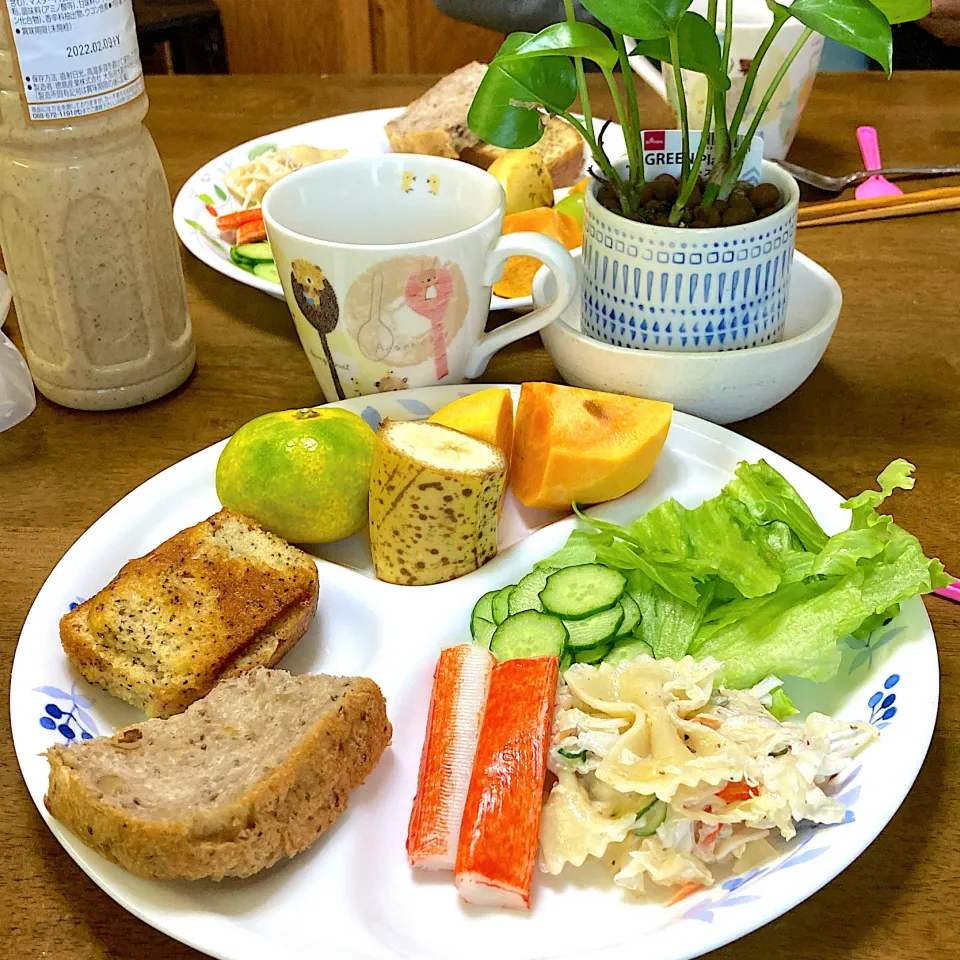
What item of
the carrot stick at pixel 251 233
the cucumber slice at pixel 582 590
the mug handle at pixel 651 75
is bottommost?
the cucumber slice at pixel 582 590

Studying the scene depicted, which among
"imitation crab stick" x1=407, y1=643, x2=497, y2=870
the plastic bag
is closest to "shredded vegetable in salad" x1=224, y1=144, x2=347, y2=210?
the plastic bag

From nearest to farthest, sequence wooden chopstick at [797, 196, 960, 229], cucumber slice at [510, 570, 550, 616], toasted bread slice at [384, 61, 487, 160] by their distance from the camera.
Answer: cucumber slice at [510, 570, 550, 616] → wooden chopstick at [797, 196, 960, 229] → toasted bread slice at [384, 61, 487, 160]

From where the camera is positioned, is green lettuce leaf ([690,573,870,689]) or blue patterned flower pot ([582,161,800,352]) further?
blue patterned flower pot ([582,161,800,352])

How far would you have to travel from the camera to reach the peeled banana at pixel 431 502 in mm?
1071

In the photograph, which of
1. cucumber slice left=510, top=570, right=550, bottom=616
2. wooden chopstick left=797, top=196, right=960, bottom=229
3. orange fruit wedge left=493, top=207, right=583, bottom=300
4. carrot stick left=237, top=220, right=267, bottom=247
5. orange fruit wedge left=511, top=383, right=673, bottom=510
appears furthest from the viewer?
wooden chopstick left=797, top=196, right=960, bottom=229

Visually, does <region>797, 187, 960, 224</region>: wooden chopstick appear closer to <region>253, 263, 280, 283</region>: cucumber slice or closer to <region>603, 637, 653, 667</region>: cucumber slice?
<region>253, 263, 280, 283</region>: cucumber slice

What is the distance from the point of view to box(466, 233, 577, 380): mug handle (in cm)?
129

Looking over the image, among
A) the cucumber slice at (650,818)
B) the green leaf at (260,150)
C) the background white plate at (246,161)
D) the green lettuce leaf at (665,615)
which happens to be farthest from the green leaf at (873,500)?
the green leaf at (260,150)

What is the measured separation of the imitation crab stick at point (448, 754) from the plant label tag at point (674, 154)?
0.72 m

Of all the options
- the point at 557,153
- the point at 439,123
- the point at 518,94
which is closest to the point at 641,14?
the point at 518,94

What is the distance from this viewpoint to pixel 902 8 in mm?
1090

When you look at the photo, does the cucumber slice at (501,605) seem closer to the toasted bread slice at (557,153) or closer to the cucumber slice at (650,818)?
the cucumber slice at (650,818)

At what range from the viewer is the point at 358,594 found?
3.58 feet

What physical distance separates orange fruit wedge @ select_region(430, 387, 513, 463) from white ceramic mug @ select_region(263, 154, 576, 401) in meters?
0.12
